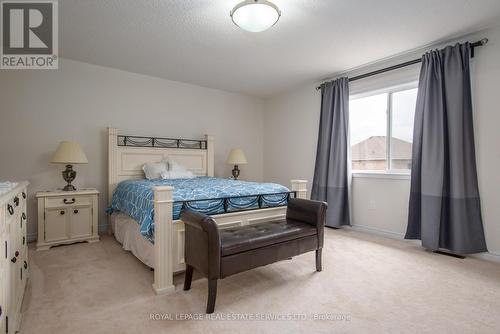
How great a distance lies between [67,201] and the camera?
317cm

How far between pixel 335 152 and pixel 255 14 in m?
2.53

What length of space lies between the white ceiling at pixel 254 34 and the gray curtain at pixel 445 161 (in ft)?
1.42

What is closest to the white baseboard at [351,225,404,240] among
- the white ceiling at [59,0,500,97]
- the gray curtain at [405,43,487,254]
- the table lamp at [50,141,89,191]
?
the gray curtain at [405,43,487,254]

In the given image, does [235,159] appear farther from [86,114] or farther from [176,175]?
[86,114]

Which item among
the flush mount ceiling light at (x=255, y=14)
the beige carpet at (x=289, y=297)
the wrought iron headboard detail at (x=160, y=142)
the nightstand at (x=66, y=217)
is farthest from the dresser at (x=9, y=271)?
the wrought iron headboard detail at (x=160, y=142)

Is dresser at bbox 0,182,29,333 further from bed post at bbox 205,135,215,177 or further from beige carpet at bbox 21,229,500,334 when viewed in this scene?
bed post at bbox 205,135,215,177

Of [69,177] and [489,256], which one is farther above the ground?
[69,177]

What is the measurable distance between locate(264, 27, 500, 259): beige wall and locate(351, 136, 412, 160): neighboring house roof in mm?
343

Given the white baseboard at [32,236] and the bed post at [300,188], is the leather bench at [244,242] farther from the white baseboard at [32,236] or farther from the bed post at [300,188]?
the white baseboard at [32,236]

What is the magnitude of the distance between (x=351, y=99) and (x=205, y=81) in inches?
96.1

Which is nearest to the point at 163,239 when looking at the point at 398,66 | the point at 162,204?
the point at 162,204

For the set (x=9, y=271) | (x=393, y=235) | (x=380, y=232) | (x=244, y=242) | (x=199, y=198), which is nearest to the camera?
(x=9, y=271)

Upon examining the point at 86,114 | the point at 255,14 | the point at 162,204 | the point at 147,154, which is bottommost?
the point at 162,204

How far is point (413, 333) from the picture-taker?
5.12 feet
